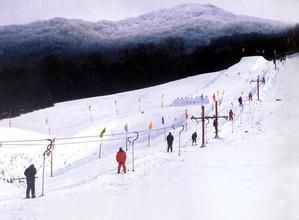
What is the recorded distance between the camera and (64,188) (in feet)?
13.4

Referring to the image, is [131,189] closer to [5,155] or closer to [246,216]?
[246,216]

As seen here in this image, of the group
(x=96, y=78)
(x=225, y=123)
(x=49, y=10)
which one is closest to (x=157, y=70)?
(x=96, y=78)

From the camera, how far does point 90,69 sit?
528 cm

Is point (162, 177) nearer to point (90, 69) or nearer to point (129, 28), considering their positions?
point (129, 28)

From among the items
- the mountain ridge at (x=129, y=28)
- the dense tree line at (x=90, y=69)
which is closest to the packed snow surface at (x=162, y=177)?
the dense tree line at (x=90, y=69)

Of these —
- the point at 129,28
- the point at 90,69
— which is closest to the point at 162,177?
the point at 129,28

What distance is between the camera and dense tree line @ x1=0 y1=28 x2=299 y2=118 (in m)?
4.01

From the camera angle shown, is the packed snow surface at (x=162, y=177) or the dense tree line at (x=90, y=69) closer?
the packed snow surface at (x=162, y=177)

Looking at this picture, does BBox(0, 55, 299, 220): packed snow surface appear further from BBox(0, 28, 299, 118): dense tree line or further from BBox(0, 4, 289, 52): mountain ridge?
BBox(0, 4, 289, 52): mountain ridge

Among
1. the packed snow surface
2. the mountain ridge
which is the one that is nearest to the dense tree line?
the mountain ridge

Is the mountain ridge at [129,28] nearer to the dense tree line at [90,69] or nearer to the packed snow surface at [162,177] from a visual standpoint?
the dense tree line at [90,69]

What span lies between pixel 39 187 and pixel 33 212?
108 centimetres

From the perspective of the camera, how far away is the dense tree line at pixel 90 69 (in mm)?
4008

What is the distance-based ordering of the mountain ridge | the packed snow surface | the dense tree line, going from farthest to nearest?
the dense tree line < the mountain ridge < the packed snow surface
